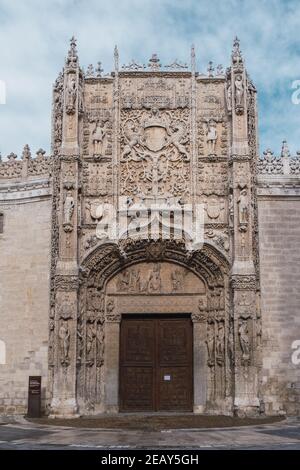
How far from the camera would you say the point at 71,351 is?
65.1ft

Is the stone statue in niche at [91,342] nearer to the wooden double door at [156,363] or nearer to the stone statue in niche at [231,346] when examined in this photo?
the wooden double door at [156,363]

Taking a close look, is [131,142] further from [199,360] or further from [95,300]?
A: [199,360]

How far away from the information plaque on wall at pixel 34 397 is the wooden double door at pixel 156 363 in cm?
268

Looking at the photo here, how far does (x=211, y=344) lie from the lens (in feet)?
68.1

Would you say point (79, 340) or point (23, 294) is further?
point (23, 294)

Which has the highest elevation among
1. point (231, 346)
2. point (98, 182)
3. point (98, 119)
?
point (98, 119)

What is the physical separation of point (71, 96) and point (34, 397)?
956 cm

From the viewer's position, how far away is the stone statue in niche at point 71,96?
2125cm

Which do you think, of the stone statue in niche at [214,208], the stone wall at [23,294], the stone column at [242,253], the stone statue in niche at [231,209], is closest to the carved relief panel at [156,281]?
the stone column at [242,253]

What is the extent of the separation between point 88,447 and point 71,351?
7743 millimetres

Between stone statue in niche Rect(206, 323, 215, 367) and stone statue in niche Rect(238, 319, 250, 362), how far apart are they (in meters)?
1.32

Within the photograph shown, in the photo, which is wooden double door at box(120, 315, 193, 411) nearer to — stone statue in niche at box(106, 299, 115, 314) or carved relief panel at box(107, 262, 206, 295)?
stone statue in niche at box(106, 299, 115, 314)

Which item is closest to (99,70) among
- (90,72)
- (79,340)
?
(90,72)

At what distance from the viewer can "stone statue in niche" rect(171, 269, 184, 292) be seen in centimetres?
2138
